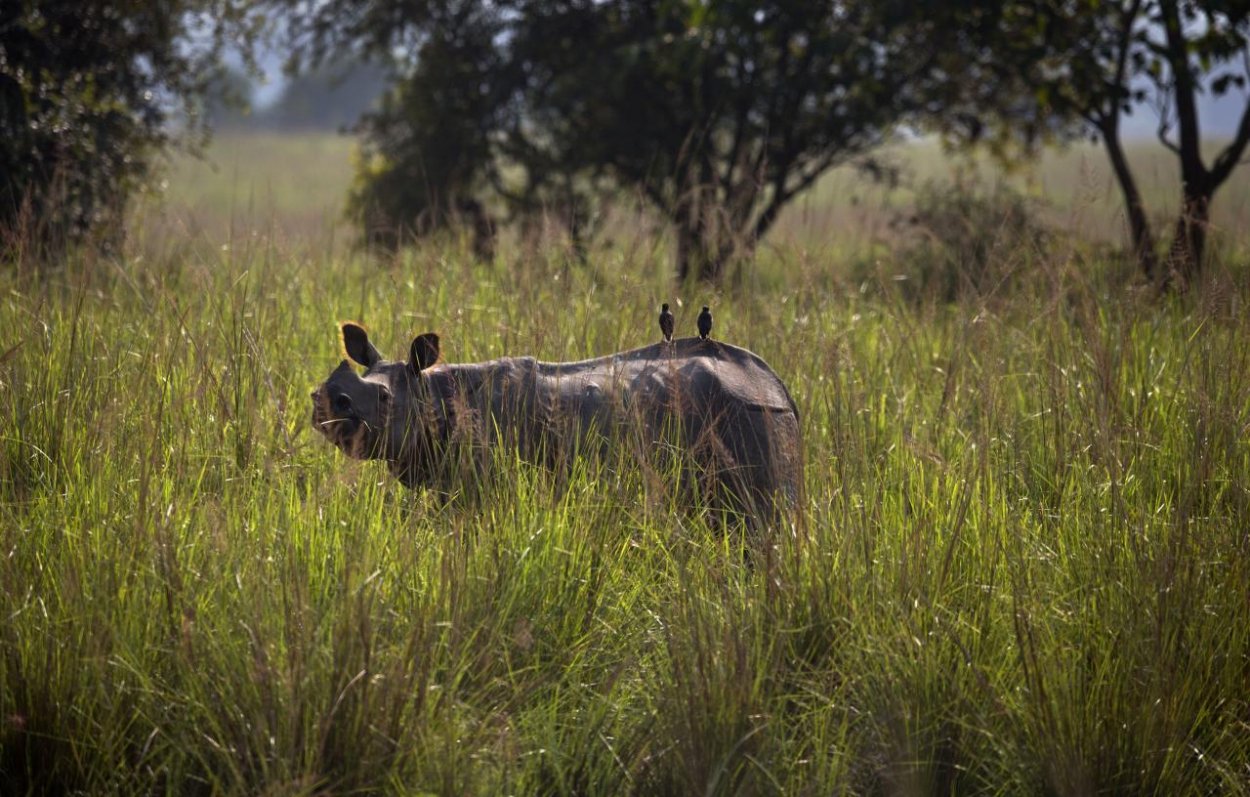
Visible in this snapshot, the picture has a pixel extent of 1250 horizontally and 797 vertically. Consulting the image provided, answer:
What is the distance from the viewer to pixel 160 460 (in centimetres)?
386

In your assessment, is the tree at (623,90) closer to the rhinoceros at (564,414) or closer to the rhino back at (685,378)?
the rhino back at (685,378)

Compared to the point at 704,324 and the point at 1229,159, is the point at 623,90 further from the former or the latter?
the point at 704,324

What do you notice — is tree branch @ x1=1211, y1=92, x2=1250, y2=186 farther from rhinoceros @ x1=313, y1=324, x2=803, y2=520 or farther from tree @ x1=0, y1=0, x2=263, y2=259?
tree @ x1=0, y1=0, x2=263, y2=259

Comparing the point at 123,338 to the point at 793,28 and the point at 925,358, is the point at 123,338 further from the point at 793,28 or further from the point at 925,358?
the point at 793,28

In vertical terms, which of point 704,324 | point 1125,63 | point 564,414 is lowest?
point 564,414

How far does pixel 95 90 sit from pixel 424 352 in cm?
596

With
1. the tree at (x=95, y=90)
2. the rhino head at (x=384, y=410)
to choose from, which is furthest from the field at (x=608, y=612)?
the tree at (x=95, y=90)

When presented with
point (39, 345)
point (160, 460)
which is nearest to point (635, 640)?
point (160, 460)

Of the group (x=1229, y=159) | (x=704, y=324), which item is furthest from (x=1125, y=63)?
(x=704, y=324)

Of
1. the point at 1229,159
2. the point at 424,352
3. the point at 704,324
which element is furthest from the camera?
the point at 1229,159

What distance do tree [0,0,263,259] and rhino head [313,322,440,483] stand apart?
135 inches

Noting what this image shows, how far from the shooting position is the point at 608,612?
3.52 metres

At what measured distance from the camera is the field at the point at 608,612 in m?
2.85

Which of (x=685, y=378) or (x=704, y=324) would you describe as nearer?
(x=685, y=378)
